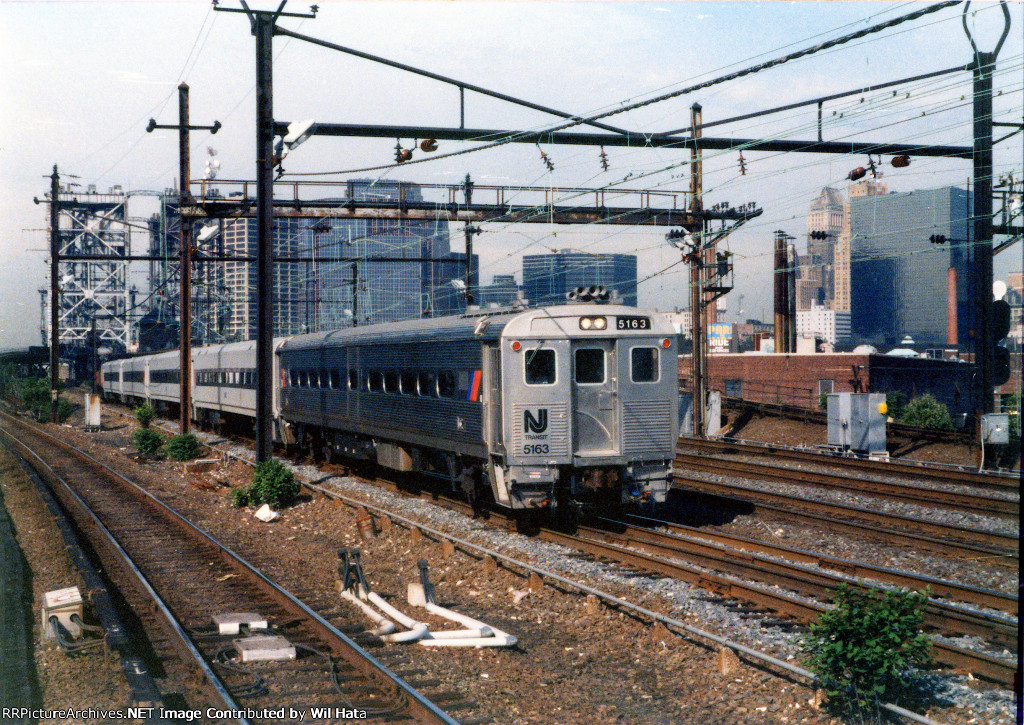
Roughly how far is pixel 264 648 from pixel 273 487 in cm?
999

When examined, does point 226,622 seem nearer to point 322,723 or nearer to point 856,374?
point 322,723

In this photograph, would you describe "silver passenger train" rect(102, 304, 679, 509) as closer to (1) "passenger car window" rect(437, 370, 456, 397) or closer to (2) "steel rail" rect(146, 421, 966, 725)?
(1) "passenger car window" rect(437, 370, 456, 397)

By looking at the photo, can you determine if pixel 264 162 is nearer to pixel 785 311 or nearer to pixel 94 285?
pixel 785 311

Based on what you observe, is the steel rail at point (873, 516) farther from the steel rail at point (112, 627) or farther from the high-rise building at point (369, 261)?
the steel rail at point (112, 627)

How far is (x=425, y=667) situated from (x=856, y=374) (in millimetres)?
48325

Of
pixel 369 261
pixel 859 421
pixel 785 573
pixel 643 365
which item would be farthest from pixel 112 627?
pixel 859 421

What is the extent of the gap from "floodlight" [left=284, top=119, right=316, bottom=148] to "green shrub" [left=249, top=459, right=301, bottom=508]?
651 centimetres

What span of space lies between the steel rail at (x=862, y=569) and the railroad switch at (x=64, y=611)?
7533 mm

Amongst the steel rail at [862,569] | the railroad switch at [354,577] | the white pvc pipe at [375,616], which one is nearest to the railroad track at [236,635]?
the white pvc pipe at [375,616]

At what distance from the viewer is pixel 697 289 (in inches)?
1141

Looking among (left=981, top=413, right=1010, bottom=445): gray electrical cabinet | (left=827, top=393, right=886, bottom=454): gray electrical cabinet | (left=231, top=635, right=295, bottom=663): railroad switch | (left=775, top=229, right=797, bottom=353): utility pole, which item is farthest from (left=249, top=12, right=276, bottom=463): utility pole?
(left=775, top=229, right=797, bottom=353): utility pole

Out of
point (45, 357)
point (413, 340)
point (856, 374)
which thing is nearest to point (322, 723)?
point (413, 340)

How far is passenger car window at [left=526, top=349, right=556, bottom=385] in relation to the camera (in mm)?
13742

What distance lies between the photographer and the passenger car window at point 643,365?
47.0ft
